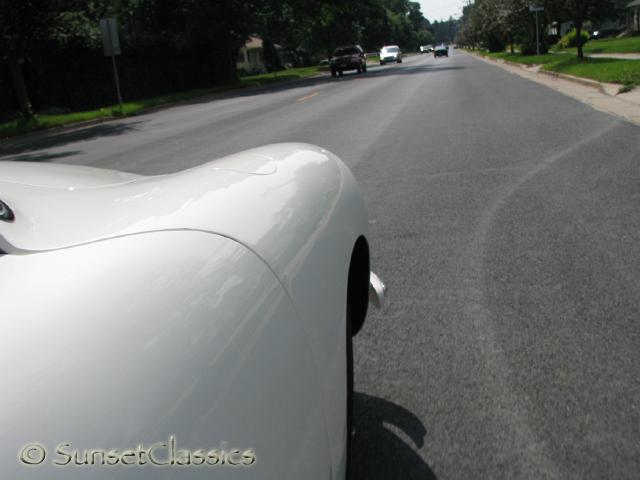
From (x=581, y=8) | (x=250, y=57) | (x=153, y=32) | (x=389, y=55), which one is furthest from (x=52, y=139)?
(x=250, y=57)

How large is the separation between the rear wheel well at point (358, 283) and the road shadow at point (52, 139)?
11225 millimetres

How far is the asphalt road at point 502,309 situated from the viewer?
2555 mm

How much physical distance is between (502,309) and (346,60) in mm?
39955

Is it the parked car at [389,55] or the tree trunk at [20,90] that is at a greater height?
the tree trunk at [20,90]

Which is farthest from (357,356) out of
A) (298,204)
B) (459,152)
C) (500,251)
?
(459,152)

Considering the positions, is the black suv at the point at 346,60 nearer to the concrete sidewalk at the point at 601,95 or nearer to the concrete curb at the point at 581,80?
the concrete curb at the point at 581,80

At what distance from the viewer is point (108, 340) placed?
1.21 meters

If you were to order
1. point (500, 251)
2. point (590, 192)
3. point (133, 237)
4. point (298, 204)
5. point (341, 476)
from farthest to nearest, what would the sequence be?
point (590, 192), point (500, 251), point (298, 204), point (341, 476), point (133, 237)

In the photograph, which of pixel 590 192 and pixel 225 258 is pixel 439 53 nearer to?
pixel 590 192

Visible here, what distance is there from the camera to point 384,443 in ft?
8.59

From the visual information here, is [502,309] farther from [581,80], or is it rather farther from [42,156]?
[581,80]

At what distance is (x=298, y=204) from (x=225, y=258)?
1.82 ft

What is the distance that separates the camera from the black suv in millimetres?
42094

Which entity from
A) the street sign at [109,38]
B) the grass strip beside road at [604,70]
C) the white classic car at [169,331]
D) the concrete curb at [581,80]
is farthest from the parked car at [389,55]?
the white classic car at [169,331]
